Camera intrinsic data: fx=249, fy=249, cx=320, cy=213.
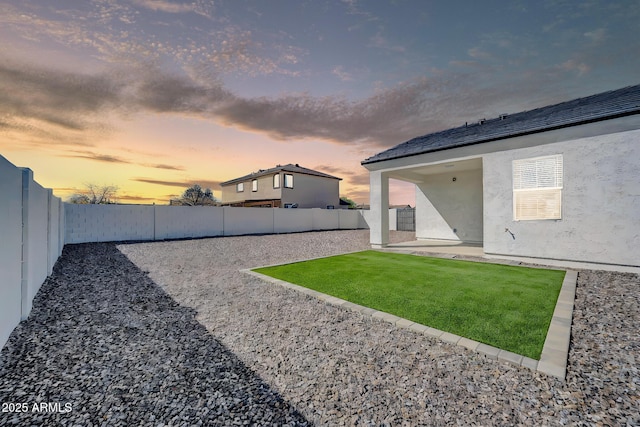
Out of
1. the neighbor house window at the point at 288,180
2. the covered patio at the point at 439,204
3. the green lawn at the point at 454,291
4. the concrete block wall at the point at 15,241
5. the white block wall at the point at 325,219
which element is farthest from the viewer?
the neighbor house window at the point at 288,180

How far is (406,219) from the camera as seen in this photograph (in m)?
20.5

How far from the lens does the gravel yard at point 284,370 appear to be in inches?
76.9

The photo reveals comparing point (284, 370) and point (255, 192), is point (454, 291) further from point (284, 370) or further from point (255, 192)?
point (255, 192)

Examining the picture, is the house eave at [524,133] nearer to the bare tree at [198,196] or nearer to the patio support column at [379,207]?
the patio support column at [379,207]

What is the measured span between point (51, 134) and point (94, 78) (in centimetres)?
318

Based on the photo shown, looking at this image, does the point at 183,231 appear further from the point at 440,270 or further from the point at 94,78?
the point at 440,270

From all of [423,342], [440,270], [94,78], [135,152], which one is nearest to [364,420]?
[423,342]

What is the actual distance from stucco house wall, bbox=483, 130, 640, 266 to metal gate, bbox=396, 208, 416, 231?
40.5ft

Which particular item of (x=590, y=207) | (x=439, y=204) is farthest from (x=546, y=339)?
(x=439, y=204)

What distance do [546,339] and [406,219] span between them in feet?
59.2

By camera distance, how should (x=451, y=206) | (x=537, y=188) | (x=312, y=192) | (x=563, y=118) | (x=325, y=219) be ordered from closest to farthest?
(x=563, y=118)
(x=537, y=188)
(x=451, y=206)
(x=325, y=219)
(x=312, y=192)

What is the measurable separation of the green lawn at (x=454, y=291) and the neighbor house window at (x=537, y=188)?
1.76 metres

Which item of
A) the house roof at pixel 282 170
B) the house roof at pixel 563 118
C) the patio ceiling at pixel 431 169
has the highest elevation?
the house roof at pixel 282 170

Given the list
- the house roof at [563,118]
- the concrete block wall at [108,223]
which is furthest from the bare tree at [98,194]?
the house roof at [563,118]
